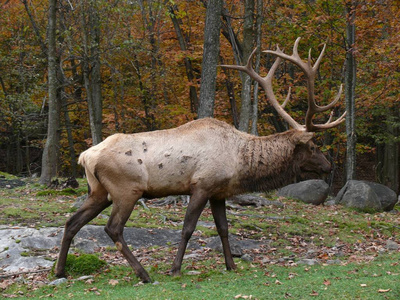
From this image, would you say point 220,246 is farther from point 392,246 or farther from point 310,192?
point 310,192

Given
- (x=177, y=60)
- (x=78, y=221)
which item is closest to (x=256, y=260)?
(x=78, y=221)

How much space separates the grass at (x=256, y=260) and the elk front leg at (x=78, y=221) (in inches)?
11.4

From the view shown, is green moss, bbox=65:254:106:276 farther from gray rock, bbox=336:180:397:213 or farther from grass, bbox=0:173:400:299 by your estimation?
gray rock, bbox=336:180:397:213

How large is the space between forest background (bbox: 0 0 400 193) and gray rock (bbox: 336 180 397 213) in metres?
1.51

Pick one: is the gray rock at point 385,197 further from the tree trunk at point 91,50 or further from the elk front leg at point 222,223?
the tree trunk at point 91,50

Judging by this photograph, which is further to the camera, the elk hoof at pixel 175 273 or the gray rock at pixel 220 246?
the gray rock at pixel 220 246

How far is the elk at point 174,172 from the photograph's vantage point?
701 centimetres

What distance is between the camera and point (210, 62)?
481 inches

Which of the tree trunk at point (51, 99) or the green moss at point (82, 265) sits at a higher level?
the tree trunk at point (51, 99)

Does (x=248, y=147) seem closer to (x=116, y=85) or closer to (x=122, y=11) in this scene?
(x=122, y=11)

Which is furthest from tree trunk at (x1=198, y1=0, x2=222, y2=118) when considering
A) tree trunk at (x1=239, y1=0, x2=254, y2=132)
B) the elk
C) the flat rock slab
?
the elk

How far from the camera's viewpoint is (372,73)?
2042 centimetres

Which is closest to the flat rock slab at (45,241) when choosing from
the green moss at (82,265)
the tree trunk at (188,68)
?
the green moss at (82,265)

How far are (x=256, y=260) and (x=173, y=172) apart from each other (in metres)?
2.30
